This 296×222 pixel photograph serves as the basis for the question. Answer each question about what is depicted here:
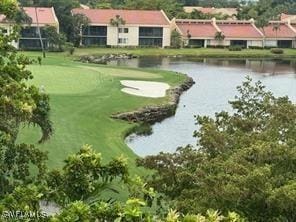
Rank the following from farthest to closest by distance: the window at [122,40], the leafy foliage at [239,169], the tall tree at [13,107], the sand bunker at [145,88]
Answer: the window at [122,40] → the sand bunker at [145,88] → the leafy foliage at [239,169] → the tall tree at [13,107]

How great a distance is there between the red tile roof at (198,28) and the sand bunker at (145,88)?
44083mm

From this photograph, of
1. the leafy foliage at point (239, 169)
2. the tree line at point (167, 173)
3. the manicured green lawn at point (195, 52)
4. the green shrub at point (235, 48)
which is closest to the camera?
the tree line at point (167, 173)

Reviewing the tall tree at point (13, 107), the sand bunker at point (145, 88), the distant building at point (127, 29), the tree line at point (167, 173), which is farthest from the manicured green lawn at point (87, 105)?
the distant building at point (127, 29)

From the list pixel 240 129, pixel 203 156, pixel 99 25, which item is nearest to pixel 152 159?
pixel 203 156

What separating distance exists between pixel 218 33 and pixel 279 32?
1281 centimetres

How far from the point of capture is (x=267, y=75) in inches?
2805

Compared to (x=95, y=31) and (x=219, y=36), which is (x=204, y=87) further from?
(x=219, y=36)

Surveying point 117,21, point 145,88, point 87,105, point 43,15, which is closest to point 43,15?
point 43,15

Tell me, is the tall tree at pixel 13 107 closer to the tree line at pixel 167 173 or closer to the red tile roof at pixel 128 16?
the tree line at pixel 167 173

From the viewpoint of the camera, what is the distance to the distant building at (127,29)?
9269cm

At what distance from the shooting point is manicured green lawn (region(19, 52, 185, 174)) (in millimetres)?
31234

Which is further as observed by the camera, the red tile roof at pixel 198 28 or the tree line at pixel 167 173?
the red tile roof at pixel 198 28

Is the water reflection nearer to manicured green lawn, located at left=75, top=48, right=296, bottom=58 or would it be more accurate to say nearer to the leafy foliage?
manicured green lawn, located at left=75, top=48, right=296, bottom=58

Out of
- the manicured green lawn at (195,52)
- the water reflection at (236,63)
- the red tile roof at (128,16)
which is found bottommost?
the water reflection at (236,63)
